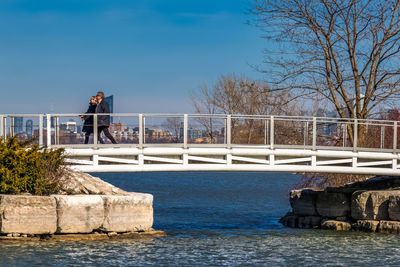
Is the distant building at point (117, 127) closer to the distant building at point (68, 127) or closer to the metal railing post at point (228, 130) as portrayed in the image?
the distant building at point (68, 127)

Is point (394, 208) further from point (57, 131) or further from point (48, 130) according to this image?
point (48, 130)

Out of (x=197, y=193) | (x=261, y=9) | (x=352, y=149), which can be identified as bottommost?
(x=197, y=193)

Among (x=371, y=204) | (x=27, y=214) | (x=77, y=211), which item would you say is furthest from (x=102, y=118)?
(x=371, y=204)

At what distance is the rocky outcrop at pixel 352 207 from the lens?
2484cm

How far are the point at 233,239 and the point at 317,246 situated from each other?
9.48 feet

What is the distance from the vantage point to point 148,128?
923 inches

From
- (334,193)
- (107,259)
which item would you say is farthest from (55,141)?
(334,193)

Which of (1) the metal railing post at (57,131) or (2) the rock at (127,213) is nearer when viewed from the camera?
(2) the rock at (127,213)

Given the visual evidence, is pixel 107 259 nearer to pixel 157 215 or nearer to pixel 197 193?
Result: pixel 157 215

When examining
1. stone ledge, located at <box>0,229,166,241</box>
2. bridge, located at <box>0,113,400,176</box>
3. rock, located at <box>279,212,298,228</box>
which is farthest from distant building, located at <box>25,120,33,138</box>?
rock, located at <box>279,212,298,228</box>

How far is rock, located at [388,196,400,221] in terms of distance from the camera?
80.4 ft

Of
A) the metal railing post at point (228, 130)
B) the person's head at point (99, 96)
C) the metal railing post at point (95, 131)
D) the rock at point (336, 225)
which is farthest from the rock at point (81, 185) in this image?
the rock at point (336, 225)

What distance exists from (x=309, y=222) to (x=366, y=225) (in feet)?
9.49

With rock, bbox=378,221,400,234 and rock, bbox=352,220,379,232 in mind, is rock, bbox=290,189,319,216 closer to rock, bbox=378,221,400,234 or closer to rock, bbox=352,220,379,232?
rock, bbox=352,220,379,232
